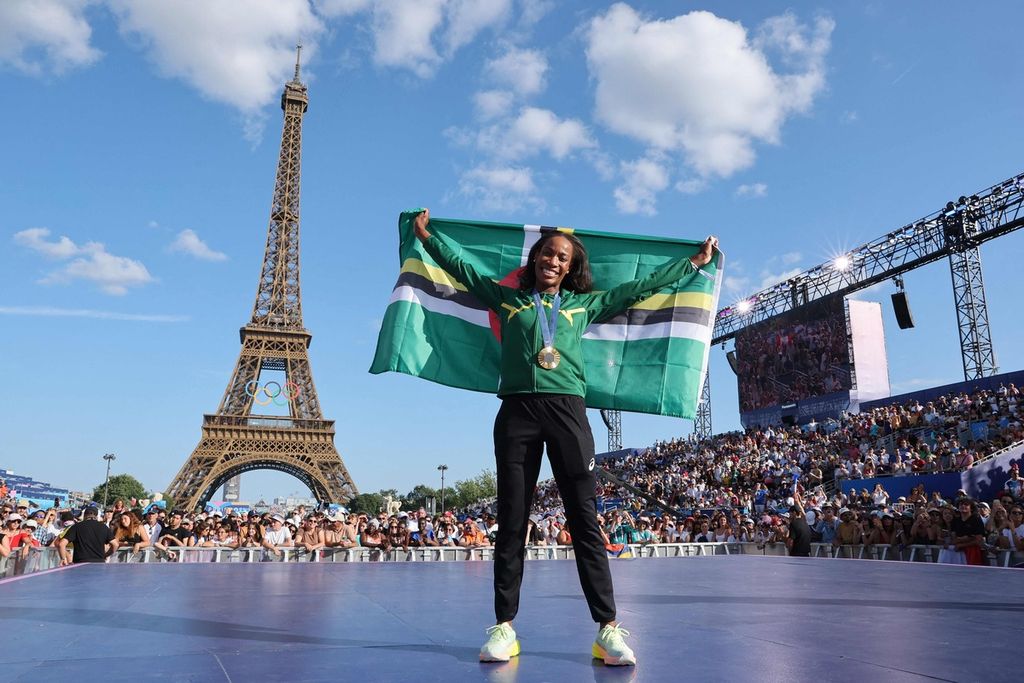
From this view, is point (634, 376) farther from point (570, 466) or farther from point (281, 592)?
point (281, 592)

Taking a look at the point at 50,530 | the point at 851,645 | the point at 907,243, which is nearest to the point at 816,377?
the point at 907,243

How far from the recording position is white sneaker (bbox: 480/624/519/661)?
243 cm

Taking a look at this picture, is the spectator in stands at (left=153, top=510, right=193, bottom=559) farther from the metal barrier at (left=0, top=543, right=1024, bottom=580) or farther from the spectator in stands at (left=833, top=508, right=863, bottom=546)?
the spectator in stands at (left=833, top=508, right=863, bottom=546)

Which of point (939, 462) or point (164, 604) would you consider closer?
point (164, 604)

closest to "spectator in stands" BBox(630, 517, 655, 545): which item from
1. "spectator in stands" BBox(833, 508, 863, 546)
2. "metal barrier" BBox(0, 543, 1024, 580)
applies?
"metal barrier" BBox(0, 543, 1024, 580)

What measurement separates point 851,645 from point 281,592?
3.81 meters

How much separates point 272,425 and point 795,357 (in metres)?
28.0

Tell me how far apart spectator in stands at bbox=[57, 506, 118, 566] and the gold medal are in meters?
8.94

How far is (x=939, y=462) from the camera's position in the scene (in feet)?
53.9

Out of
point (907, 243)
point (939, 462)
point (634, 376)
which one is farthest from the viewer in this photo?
point (907, 243)

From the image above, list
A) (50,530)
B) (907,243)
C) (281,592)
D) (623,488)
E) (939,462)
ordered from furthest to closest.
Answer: (623,488), (907,243), (939,462), (50,530), (281,592)

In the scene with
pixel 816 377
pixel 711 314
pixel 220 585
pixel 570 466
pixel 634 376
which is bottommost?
pixel 220 585

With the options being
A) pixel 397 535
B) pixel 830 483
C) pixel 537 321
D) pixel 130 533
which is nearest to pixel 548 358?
pixel 537 321

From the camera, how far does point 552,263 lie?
3078 millimetres
